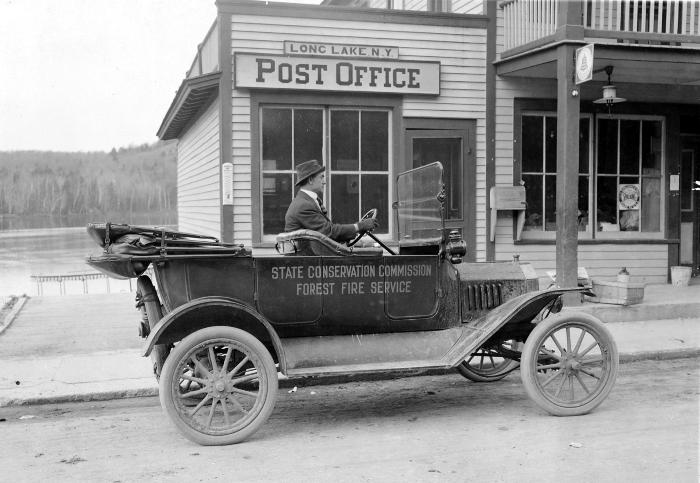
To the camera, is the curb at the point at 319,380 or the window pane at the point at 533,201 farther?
the window pane at the point at 533,201

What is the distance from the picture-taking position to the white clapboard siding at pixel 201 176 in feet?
33.7

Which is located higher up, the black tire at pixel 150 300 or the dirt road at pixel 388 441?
the black tire at pixel 150 300

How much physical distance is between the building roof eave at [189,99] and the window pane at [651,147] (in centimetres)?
666

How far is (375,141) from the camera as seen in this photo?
33.2 ft

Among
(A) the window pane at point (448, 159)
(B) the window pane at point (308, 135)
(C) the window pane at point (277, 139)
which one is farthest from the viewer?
(A) the window pane at point (448, 159)

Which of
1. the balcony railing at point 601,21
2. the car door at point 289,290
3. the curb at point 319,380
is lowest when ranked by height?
the curb at point 319,380

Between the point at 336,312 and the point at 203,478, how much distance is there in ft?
5.06

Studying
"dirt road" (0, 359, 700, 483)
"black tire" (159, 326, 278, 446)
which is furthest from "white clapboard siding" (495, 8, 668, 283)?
"black tire" (159, 326, 278, 446)

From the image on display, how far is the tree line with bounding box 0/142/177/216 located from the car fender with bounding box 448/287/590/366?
1998 cm

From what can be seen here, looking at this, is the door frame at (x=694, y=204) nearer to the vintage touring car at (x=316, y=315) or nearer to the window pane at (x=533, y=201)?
the window pane at (x=533, y=201)

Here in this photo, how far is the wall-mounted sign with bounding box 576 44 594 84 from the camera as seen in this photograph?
8.47 m

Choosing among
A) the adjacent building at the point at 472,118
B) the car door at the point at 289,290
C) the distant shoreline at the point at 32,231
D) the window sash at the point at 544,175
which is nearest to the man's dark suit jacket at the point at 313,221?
the car door at the point at 289,290

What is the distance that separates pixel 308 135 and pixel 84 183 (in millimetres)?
23603

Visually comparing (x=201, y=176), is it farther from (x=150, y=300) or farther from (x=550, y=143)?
(x=150, y=300)
